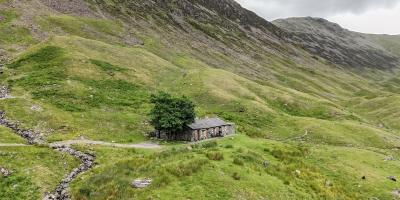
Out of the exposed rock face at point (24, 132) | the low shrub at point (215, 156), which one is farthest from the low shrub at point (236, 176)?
the exposed rock face at point (24, 132)

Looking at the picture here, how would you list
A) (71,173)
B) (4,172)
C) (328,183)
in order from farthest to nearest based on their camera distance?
1. (328,183)
2. (71,173)
3. (4,172)

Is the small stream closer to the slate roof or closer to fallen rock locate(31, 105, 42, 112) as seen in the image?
fallen rock locate(31, 105, 42, 112)

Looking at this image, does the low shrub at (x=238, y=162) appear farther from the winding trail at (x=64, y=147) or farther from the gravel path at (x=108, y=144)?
the gravel path at (x=108, y=144)

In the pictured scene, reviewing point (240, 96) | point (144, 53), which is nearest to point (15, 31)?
point (144, 53)

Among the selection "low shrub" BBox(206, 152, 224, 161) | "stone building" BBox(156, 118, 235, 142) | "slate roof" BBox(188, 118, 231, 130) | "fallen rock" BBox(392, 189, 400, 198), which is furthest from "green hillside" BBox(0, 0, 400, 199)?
"slate roof" BBox(188, 118, 231, 130)

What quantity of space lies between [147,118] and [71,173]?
102 feet

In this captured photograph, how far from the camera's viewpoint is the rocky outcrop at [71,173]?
43438 mm

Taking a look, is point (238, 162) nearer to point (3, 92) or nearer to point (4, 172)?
point (4, 172)

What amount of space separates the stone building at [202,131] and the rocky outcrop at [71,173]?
17.7 metres

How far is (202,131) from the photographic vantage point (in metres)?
73.8

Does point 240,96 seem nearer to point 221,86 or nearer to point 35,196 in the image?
point 221,86

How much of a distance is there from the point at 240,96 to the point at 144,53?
38268 millimetres

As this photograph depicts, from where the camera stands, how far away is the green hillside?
148ft

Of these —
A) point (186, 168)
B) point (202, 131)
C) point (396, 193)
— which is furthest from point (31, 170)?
point (396, 193)
